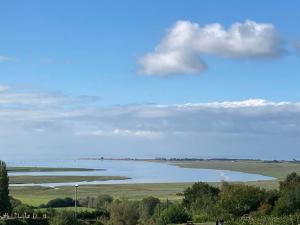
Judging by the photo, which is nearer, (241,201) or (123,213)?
(241,201)

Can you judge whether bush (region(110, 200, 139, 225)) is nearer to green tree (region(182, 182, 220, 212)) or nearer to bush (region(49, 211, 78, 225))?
green tree (region(182, 182, 220, 212))

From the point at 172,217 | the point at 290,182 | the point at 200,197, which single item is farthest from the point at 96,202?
the point at 172,217

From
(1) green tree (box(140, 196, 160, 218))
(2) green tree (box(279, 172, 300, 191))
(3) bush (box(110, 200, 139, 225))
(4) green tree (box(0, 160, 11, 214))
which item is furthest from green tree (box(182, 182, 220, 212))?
(4) green tree (box(0, 160, 11, 214))

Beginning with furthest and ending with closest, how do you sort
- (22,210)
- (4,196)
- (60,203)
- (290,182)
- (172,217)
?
(60,203)
(290,182)
(4,196)
(22,210)
(172,217)

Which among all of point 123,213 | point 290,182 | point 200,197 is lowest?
point 123,213

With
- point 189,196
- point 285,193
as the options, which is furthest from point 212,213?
point 189,196

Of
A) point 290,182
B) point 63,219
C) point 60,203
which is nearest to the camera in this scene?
point 63,219

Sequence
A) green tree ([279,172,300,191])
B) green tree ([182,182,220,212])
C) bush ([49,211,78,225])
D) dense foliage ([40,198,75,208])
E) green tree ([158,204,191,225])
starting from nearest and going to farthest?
bush ([49,211,78,225]) < green tree ([158,204,191,225]) < green tree ([182,182,220,212]) < green tree ([279,172,300,191]) < dense foliage ([40,198,75,208])

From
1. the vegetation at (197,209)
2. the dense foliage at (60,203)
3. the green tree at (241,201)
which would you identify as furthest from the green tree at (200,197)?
the dense foliage at (60,203)

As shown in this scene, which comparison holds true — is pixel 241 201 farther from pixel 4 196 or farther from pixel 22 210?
pixel 4 196

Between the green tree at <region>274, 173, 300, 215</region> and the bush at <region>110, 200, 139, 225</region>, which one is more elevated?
the green tree at <region>274, 173, 300, 215</region>

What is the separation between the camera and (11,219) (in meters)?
55.8

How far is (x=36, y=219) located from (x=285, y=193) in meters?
26.0

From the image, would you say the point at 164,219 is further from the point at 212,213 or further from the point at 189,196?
the point at 189,196
